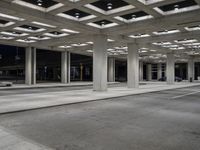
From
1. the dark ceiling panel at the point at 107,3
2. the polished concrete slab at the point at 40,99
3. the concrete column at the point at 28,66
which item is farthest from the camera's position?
the concrete column at the point at 28,66

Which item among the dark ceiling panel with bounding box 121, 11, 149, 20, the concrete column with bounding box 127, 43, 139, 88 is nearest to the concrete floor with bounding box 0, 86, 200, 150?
the dark ceiling panel with bounding box 121, 11, 149, 20

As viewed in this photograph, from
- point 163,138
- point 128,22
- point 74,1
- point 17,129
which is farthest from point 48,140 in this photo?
point 128,22

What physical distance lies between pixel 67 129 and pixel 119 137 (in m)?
1.82

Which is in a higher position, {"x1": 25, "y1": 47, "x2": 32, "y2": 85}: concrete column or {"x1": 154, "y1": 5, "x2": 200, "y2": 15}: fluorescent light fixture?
{"x1": 154, "y1": 5, "x2": 200, "y2": 15}: fluorescent light fixture

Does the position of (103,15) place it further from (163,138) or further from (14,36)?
(14,36)

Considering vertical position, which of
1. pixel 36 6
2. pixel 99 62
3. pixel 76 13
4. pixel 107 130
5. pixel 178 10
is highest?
pixel 36 6

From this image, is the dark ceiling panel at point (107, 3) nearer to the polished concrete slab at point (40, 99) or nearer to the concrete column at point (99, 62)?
the concrete column at point (99, 62)

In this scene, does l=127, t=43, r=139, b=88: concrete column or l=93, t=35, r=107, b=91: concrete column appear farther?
l=127, t=43, r=139, b=88: concrete column

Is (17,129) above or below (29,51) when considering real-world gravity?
below

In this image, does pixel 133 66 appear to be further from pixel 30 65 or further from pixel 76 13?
pixel 30 65

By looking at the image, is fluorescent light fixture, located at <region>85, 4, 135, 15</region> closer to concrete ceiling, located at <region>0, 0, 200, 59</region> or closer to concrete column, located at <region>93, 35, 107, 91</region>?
concrete ceiling, located at <region>0, 0, 200, 59</region>

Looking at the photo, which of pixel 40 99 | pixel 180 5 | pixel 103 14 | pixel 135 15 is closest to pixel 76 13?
pixel 103 14

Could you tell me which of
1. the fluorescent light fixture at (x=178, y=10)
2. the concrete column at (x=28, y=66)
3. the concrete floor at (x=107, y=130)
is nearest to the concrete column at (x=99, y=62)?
the fluorescent light fixture at (x=178, y=10)

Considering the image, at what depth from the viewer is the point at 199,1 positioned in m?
12.8
